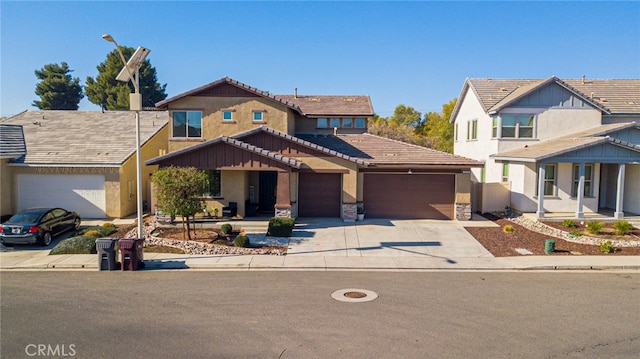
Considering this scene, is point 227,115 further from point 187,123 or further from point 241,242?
point 241,242

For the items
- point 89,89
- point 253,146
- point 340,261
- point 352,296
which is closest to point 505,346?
point 352,296

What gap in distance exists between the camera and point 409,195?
2422 centimetres

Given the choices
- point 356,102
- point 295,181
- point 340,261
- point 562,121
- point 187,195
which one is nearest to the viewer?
point 340,261

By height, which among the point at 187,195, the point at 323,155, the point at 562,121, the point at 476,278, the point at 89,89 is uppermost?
the point at 89,89

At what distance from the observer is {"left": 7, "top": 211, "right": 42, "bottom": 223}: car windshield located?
1827 centimetres

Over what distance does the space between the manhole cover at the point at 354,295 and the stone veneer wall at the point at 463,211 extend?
42.1 feet

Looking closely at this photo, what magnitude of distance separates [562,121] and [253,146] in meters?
18.8

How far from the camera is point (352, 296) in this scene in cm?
1188

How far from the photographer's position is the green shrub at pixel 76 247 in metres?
16.8

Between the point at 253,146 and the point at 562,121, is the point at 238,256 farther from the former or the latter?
the point at 562,121

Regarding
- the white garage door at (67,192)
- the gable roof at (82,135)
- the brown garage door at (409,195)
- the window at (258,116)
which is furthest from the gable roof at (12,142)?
the brown garage door at (409,195)

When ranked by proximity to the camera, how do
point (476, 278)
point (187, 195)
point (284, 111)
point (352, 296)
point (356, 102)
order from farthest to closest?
1. point (356, 102)
2. point (284, 111)
3. point (187, 195)
4. point (476, 278)
5. point (352, 296)

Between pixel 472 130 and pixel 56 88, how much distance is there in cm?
4995

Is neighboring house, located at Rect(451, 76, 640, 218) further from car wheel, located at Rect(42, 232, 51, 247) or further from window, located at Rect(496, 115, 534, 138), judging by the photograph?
car wheel, located at Rect(42, 232, 51, 247)
